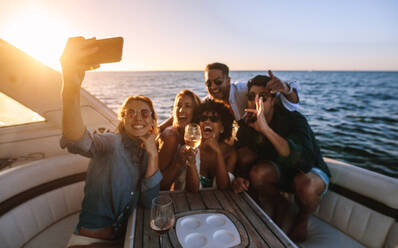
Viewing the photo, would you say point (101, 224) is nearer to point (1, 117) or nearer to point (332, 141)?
point (1, 117)

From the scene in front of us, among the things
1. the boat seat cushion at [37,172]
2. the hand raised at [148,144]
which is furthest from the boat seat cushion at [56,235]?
the hand raised at [148,144]

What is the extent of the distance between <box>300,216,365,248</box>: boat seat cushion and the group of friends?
16 centimetres

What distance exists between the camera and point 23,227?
2238 millimetres

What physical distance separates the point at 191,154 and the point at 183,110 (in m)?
1.02

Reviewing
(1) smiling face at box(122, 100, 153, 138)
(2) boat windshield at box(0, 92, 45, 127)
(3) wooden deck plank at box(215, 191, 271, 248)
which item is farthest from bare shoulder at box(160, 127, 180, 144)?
(2) boat windshield at box(0, 92, 45, 127)

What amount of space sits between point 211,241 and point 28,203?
7.16 ft

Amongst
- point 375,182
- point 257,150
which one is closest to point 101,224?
point 257,150

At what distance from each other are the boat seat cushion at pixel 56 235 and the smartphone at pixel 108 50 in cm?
229

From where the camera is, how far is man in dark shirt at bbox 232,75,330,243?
2521 mm

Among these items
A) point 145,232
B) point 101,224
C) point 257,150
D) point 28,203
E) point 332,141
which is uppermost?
point 257,150

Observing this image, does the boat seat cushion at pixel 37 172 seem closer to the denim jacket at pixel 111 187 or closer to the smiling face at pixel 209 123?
the denim jacket at pixel 111 187

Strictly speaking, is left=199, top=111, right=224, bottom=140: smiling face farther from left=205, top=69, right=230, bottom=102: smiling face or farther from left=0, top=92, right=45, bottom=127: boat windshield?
left=0, top=92, right=45, bottom=127: boat windshield

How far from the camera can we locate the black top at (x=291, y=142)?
252cm

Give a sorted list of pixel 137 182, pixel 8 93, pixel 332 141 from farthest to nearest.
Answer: pixel 332 141, pixel 8 93, pixel 137 182
